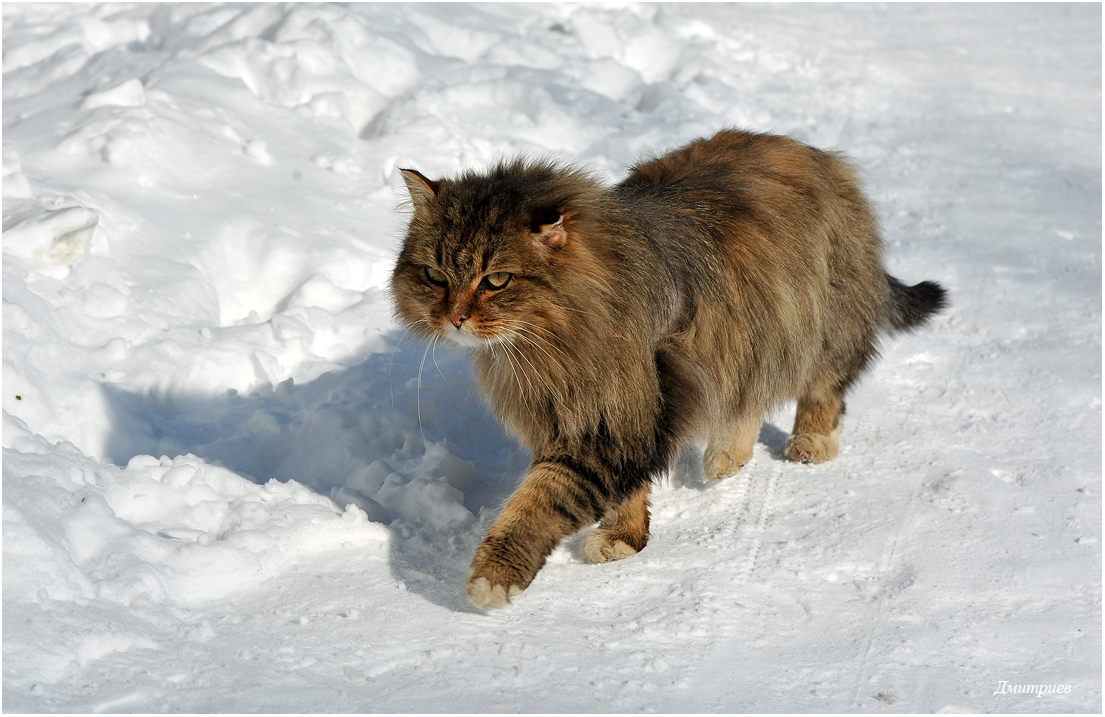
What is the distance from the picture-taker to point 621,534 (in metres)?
2.93

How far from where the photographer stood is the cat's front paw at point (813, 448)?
11.7ft

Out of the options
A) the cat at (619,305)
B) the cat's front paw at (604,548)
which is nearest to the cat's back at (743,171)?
the cat at (619,305)

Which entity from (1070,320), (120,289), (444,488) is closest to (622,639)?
(444,488)

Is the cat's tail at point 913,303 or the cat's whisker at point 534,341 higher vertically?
the cat's whisker at point 534,341

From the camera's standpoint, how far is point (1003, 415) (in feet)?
12.4

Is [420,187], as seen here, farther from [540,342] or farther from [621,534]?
[621,534]

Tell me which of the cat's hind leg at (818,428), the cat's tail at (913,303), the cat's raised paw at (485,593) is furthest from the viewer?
the cat's tail at (913,303)

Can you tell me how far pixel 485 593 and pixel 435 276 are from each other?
0.90 m

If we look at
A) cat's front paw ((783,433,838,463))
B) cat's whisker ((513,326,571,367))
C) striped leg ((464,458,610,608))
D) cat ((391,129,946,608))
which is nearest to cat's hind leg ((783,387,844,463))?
cat's front paw ((783,433,838,463))

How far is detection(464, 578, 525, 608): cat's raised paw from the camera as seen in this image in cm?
241

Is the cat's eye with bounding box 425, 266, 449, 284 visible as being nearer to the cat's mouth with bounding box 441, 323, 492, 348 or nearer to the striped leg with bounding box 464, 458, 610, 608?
the cat's mouth with bounding box 441, 323, 492, 348

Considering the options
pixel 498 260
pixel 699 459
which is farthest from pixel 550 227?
pixel 699 459

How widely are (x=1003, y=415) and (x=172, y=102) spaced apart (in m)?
4.39

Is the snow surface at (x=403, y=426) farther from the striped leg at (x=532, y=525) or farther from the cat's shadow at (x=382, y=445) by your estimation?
the striped leg at (x=532, y=525)
